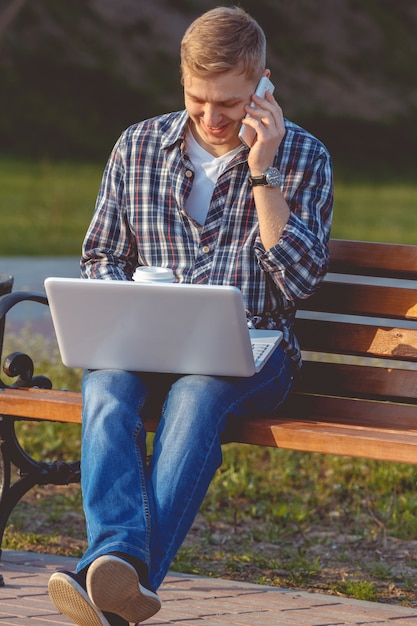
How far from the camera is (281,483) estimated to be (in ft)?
16.8

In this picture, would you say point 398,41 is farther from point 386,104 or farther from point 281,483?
point 281,483

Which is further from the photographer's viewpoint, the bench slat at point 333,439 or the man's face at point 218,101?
the man's face at point 218,101

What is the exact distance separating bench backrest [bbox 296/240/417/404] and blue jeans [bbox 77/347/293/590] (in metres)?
0.57

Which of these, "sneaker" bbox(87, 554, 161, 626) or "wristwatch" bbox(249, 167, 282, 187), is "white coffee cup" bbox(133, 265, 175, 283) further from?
"sneaker" bbox(87, 554, 161, 626)

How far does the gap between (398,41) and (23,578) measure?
32.7 meters

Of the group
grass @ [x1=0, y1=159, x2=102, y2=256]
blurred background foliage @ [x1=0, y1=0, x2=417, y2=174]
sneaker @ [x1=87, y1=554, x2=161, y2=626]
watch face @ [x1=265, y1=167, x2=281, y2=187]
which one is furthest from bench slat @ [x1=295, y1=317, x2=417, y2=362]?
blurred background foliage @ [x1=0, y1=0, x2=417, y2=174]

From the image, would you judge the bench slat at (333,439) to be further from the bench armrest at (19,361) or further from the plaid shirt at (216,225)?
the bench armrest at (19,361)

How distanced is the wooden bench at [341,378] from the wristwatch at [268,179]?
0.59 metres

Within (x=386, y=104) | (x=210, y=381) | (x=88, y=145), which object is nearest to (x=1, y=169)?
(x=88, y=145)

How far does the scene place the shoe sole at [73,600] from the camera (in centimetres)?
298

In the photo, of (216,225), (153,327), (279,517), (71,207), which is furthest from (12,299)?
(71,207)

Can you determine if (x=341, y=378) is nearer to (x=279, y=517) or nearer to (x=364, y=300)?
(x=364, y=300)

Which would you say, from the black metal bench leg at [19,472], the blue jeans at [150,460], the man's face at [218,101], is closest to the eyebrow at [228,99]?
the man's face at [218,101]

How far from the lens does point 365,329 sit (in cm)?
401
